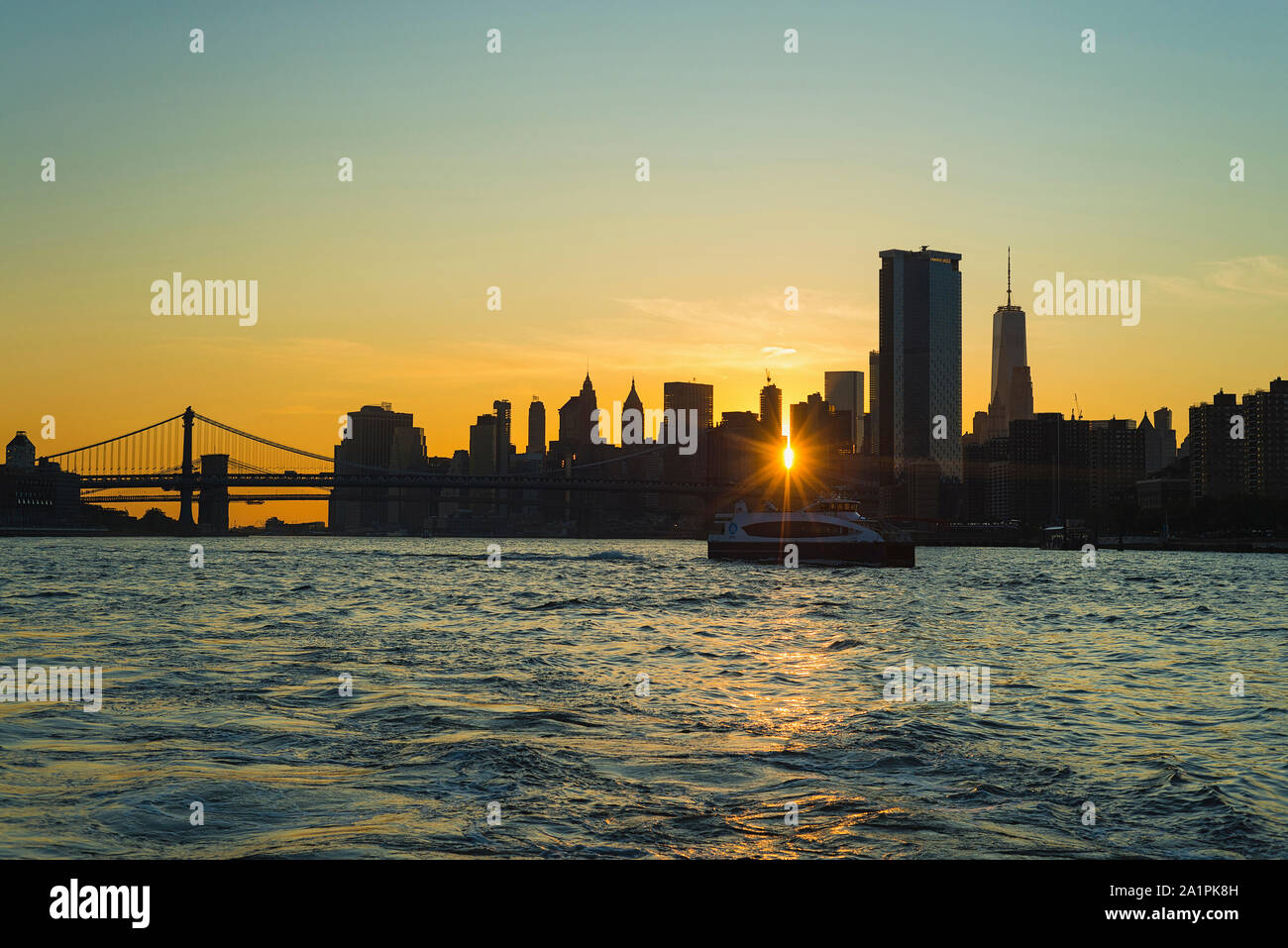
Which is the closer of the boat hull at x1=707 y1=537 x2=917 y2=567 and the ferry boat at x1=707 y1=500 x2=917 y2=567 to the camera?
the boat hull at x1=707 y1=537 x2=917 y2=567

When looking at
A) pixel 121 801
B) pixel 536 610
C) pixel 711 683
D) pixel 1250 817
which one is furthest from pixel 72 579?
pixel 1250 817

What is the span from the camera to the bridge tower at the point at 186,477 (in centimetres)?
11694

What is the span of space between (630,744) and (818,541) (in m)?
72.5

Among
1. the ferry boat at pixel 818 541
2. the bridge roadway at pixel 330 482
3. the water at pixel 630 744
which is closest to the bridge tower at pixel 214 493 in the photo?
the bridge roadway at pixel 330 482

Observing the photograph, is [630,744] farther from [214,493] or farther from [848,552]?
[214,493]

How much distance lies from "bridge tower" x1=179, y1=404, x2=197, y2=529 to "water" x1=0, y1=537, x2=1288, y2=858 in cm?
9703

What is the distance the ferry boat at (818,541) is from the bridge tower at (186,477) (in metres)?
64.5

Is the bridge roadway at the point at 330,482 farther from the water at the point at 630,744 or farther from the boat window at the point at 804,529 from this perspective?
the water at the point at 630,744

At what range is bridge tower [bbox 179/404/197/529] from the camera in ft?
384

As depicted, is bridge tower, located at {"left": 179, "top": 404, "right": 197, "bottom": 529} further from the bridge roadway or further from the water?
the water

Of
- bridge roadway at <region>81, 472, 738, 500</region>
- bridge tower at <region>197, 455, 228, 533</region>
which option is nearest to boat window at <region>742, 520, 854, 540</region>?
bridge roadway at <region>81, 472, 738, 500</region>

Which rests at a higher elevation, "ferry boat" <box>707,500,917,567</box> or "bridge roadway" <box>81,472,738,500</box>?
"bridge roadway" <box>81,472,738,500</box>
